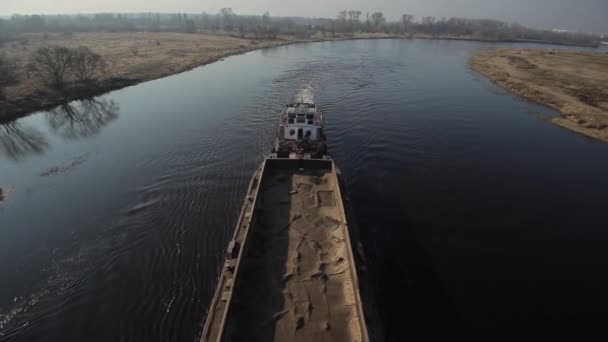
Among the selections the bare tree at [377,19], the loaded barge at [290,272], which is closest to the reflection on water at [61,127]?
the loaded barge at [290,272]

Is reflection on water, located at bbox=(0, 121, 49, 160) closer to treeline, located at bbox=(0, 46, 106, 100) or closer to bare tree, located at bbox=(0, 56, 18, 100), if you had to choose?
bare tree, located at bbox=(0, 56, 18, 100)

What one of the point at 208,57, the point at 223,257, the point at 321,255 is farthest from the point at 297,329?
the point at 208,57

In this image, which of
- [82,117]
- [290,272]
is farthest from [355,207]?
[82,117]

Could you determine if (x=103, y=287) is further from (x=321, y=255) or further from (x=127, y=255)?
(x=321, y=255)

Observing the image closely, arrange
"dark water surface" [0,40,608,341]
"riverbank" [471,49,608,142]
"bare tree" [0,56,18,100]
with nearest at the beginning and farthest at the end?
"dark water surface" [0,40,608,341] → "riverbank" [471,49,608,142] → "bare tree" [0,56,18,100]

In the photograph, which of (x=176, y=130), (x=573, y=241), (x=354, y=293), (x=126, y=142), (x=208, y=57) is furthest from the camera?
(x=208, y=57)

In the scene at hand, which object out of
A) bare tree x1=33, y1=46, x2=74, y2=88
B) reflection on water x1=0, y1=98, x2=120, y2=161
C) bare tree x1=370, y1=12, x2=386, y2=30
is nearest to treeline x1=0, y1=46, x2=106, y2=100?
bare tree x1=33, y1=46, x2=74, y2=88

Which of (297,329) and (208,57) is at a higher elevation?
(208,57)

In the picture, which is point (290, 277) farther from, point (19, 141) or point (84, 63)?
point (84, 63)
